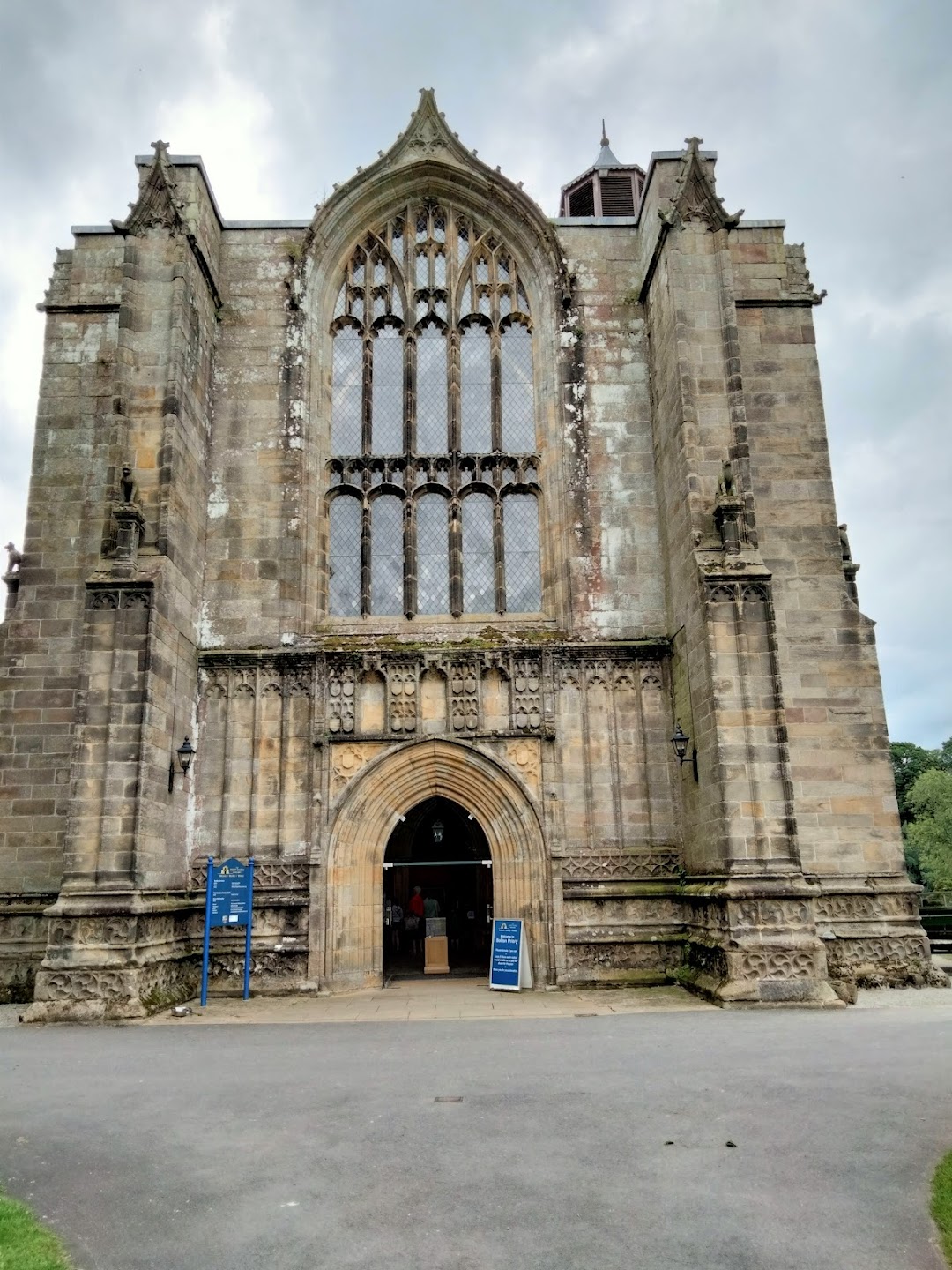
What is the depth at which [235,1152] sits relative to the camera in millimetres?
5930

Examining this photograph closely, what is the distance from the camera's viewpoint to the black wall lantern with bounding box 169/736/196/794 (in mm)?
13961

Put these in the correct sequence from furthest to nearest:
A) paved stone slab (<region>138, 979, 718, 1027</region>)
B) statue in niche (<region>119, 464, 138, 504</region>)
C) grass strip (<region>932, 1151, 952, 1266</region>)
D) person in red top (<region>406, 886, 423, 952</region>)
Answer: person in red top (<region>406, 886, 423, 952</region>) → statue in niche (<region>119, 464, 138, 504</region>) → paved stone slab (<region>138, 979, 718, 1027</region>) → grass strip (<region>932, 1151, 952, 1266</region>)

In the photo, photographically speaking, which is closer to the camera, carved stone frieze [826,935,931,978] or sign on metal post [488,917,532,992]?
carved stone frieze [826,935,931,978]

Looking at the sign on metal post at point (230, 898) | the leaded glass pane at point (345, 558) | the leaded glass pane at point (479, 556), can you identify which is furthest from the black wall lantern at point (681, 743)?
the sign on metal post at point (230, 898)

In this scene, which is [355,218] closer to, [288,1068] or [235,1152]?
[288,1068]

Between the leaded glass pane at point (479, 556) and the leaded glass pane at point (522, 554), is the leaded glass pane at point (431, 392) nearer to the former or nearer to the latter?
the leaded glass pane at point (479, 556)

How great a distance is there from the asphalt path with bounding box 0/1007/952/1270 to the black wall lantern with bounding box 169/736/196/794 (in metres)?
4.76

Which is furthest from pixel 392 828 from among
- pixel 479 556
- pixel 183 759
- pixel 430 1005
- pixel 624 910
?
pixel 479 556

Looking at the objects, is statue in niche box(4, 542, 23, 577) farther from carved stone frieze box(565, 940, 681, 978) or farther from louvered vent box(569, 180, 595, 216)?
louvered vent box(569, 180, 595, 216)

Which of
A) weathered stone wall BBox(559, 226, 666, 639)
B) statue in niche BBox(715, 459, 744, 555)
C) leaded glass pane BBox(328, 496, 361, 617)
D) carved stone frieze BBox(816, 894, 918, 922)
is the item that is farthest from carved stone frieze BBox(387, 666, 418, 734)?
carved stone frieze BBox(816, 894, 918, 922)

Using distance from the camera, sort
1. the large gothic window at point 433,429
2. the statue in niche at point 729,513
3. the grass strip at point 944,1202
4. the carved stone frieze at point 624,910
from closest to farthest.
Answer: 1. the grass strip at point 944,1202
2. the statue in niche at point 729,513
3. the carved stone frieze at point 624,910
4. the large gothic window at point 433,429

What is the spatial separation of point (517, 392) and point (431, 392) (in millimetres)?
1583

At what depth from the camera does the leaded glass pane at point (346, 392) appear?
1736 cm

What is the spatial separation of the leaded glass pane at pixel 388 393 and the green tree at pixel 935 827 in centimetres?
4283
